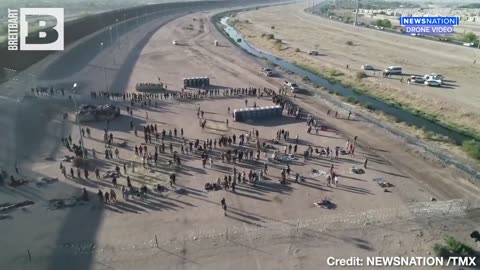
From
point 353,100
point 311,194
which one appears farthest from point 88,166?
point 353,100

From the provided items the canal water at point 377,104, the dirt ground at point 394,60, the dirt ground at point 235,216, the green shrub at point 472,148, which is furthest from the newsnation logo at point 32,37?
the green shrub at point 472,148

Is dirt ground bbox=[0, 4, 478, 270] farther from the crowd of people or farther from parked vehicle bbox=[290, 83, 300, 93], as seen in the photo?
parked vehicle bbox=[290, 83, 300, 93]

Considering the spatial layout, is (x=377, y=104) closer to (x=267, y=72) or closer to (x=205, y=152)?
(x=267, y=72)

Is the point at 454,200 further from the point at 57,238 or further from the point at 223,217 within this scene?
the point at 57,238

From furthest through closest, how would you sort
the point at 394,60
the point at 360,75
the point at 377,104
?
the point at 394,60 < the point at 360,75 < the point at 377,104

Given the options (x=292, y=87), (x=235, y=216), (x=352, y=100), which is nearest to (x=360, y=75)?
(x=352, y=100)
